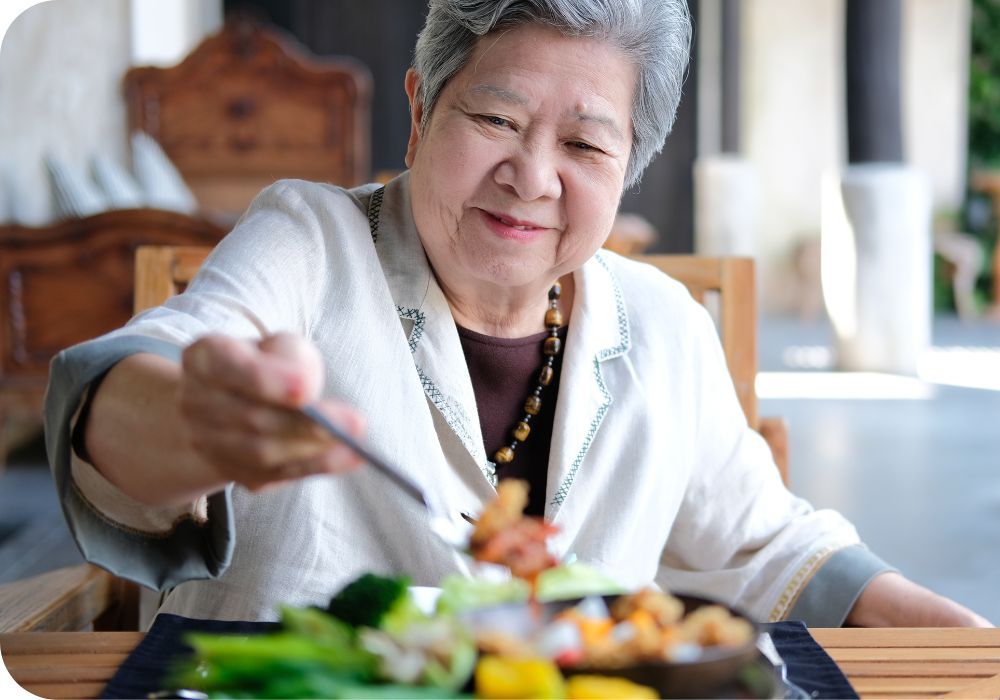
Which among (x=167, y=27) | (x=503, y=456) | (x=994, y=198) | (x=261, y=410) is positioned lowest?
(x=994, y=198)

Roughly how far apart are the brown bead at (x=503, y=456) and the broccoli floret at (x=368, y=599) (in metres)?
0.55

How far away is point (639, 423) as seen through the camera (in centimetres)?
144

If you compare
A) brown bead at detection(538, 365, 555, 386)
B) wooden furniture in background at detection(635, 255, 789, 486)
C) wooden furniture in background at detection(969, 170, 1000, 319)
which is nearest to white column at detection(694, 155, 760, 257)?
wooden furniture in background at detection(969, 170, 1000, 319)

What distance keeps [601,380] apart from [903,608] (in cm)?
44

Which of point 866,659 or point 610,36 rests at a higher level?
point 610,36

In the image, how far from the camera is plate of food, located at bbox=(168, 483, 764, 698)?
73 cm

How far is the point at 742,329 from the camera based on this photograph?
180 centimetres

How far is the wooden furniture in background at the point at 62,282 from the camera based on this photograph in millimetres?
4328

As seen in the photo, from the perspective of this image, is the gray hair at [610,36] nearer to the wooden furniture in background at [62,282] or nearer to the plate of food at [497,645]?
the plate of food at [497,645]

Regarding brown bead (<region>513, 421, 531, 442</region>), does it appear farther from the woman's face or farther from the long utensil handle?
the long utensil handle

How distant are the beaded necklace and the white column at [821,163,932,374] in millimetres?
6324

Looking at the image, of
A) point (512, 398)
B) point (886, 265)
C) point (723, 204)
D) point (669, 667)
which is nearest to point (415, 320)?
point (512, 398)

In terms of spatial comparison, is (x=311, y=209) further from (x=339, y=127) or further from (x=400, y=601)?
(x=339, y=127)

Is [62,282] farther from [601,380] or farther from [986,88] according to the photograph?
[986,88]
